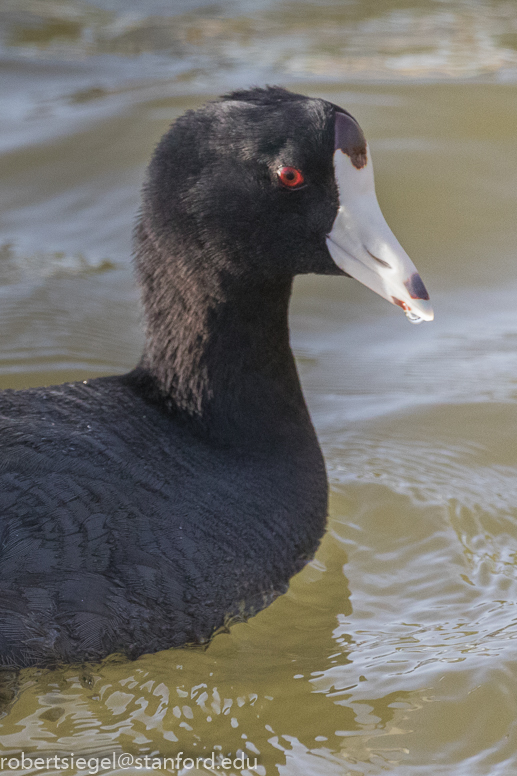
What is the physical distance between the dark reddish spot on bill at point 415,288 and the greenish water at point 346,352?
0.98m

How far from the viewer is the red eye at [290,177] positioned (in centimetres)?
261

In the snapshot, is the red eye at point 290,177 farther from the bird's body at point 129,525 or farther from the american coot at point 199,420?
the bird's body at point 129,525

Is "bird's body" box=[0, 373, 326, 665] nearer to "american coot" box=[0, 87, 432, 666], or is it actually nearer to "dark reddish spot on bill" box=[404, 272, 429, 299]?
"american coot" box=[0, 87, 432, 666]

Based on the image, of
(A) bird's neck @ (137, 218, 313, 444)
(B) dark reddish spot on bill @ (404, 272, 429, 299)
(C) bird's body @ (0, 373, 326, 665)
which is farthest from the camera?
(A) bird's neck @ (137, 218, 313, 444)

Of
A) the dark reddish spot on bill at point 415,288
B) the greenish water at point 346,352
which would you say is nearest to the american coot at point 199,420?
the dark reddish spot on bill at point 415,288

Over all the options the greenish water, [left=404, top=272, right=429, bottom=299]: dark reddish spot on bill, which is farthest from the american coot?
the greenish water

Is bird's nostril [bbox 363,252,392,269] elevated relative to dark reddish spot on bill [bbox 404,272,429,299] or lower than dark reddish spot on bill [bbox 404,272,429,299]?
elevated

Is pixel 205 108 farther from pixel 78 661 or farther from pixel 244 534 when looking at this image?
pixel 78 661

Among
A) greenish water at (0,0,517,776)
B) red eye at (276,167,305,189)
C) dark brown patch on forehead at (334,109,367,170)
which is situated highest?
dark brown patch on forehead at (334,109,367,170)

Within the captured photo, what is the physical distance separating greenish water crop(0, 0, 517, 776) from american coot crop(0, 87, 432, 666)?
211 mm

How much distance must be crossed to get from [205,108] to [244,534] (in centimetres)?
113

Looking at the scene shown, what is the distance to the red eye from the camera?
2607 mm

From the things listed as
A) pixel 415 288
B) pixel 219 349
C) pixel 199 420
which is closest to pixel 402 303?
pixel 415 288

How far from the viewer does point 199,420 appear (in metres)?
2.92
